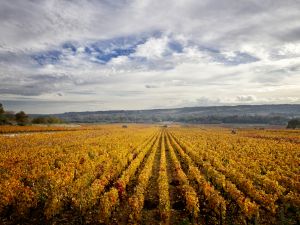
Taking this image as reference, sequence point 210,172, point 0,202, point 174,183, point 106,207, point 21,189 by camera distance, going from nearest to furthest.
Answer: point 106,207
point 0,202
point 21,189
point 174,183
point 210,172

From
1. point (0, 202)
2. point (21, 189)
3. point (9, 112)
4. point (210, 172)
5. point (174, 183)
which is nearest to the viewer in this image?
point (0, 202)

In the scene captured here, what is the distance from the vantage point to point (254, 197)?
563 inches

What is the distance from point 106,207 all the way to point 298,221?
27.9ft

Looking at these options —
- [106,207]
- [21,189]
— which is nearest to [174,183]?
[106,207]

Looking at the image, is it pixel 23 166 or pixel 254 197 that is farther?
pixel 23 166

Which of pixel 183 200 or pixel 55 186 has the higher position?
pixel 55 186

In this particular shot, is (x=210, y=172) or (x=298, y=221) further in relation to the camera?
(x=210, y=172)

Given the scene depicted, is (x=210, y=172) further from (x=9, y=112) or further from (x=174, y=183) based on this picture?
(x=9, y=112)

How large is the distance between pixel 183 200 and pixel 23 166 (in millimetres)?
13174

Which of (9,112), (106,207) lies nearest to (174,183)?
(106,207)

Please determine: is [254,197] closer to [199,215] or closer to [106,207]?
[199,215]

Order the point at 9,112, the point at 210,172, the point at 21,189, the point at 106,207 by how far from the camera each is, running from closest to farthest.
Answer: the point at 106,207, the point at 21,189, the point at 210,172, the point at 9,112

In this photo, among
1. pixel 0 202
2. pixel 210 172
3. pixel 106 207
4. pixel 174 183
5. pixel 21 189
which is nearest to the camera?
pixel 106 207

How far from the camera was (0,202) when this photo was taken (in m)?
12.7
